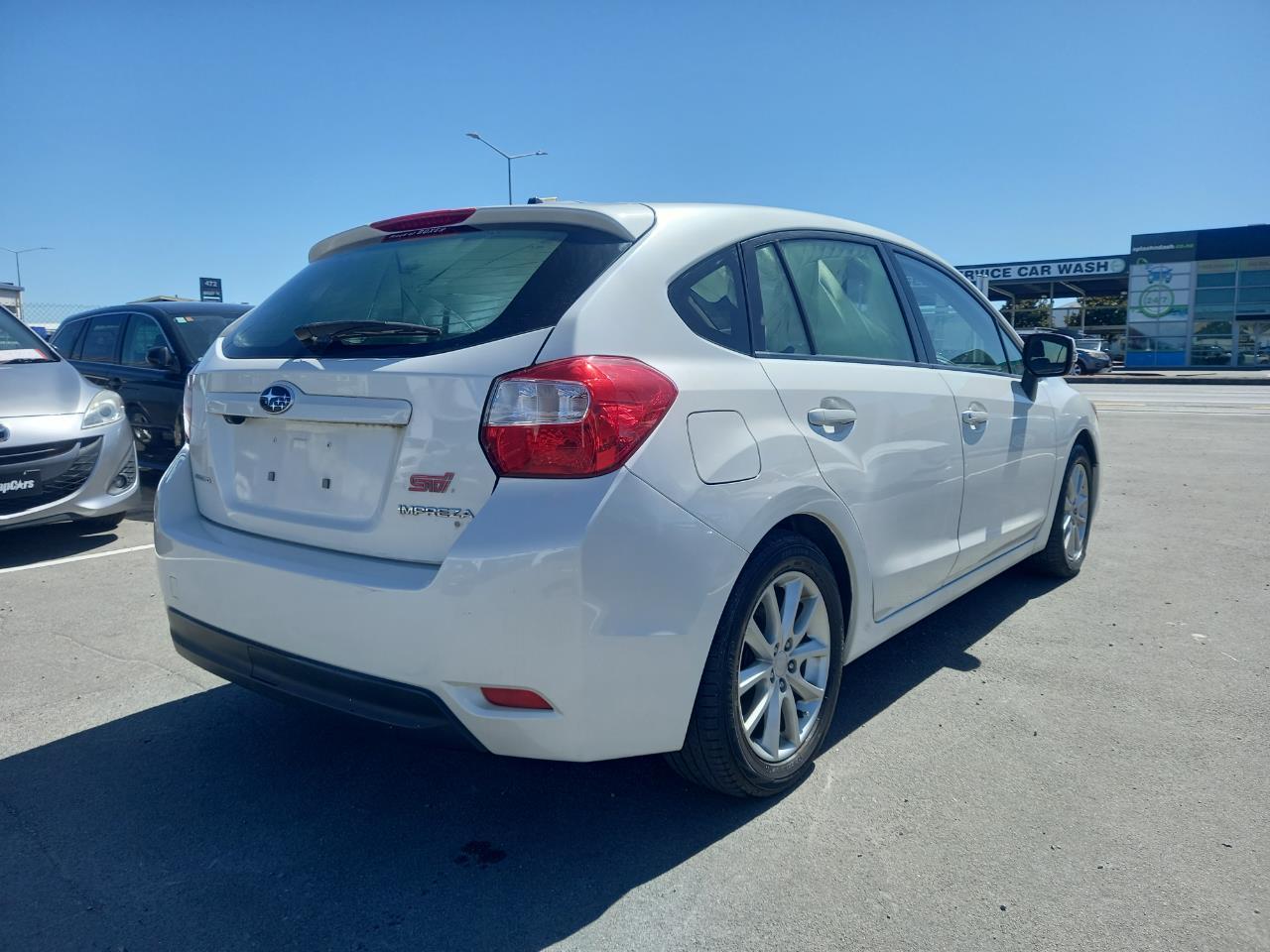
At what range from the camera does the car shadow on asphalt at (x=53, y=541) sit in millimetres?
5789

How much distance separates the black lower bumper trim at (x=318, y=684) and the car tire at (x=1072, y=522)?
3.71 m

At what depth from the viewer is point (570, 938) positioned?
2.15 m

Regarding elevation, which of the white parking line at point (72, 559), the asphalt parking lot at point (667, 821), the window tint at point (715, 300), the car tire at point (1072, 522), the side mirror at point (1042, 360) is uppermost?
the window tint at point (715, 300)

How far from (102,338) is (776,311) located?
8112 mm

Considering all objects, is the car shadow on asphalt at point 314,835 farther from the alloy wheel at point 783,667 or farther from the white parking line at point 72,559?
the white parking line at point 72,559

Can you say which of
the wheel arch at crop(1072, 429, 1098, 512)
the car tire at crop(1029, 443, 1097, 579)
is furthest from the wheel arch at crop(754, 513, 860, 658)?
the wheel arch at crop(1072, 429, 1098, 512)

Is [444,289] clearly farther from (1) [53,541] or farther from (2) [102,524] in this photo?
(2) [102,524]

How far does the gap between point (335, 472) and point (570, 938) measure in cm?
129

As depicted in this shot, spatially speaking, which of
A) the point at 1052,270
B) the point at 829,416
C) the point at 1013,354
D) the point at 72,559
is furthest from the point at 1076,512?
the point at 1052,270

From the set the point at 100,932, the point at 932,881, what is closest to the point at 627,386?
the point at 932,881

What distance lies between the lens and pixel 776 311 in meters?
2.91

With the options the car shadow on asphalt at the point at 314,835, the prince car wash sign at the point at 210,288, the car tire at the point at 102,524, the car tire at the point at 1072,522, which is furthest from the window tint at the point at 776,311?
the prince car wash sign at the point at 210,288

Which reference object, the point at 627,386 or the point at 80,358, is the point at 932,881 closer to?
the point at 627,386

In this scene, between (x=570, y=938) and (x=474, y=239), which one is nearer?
(x=570, y=938)
